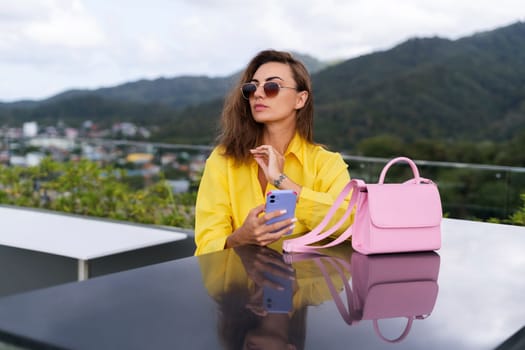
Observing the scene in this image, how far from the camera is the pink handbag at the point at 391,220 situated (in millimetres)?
1751

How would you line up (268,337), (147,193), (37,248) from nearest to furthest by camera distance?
(268,337), (37,248), (147,193)

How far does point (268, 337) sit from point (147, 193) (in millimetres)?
4379

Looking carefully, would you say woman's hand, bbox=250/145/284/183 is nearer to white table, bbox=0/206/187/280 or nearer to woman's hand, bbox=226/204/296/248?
woman's hand, bbox=226/204/296/248

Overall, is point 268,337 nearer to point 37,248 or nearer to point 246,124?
point 246,124

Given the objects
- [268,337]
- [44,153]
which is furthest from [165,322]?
[44,153]

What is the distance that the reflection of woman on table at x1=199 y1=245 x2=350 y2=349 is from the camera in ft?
3.42

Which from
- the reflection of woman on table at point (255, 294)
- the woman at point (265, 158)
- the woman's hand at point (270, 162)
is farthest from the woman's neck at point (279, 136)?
the reflection of woman on table at point (255, 294)

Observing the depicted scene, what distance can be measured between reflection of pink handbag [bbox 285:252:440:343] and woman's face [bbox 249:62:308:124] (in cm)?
74

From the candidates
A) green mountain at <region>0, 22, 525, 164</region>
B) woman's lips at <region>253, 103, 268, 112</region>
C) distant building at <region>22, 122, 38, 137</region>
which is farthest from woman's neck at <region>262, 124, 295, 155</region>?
green mountain at <region>0, 22, 525, 164</region>

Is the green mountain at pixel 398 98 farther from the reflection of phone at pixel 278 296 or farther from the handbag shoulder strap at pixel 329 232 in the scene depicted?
the reflection of phone at pixel 278 296

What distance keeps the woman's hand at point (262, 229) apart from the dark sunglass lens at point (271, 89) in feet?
1.82

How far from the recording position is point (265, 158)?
7.27 feet

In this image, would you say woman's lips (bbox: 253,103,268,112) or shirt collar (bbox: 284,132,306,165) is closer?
woman's lips (bbox: 253,103,268,112)

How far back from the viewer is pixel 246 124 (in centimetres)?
242
